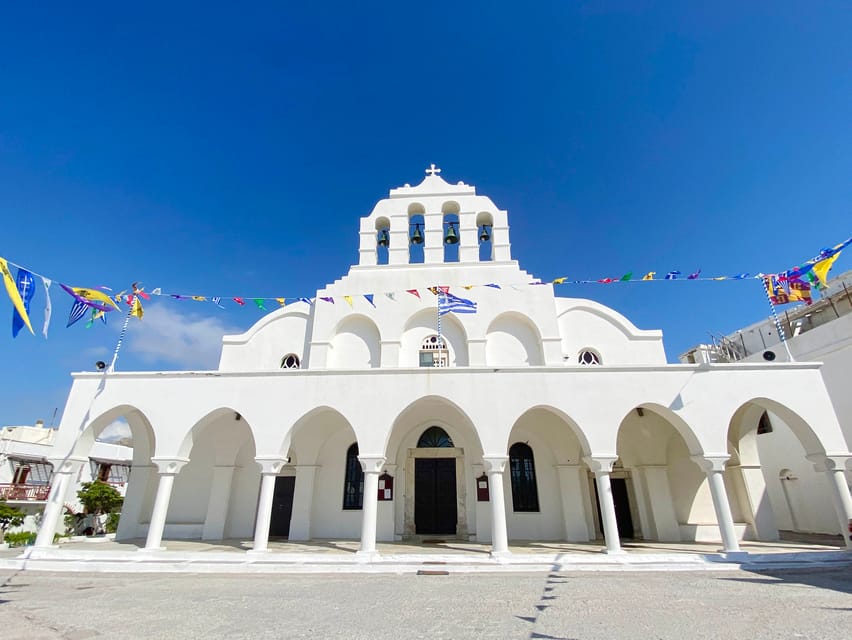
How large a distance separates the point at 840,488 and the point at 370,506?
34.6 feet

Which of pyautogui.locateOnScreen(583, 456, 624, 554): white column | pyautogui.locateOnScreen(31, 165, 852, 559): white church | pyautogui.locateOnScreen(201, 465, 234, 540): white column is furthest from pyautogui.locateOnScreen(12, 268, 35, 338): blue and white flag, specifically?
pyautogui.locateOnScreen(583, 456, 624, 554): white column

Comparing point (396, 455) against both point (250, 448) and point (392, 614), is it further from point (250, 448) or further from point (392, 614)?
point (392, 614)

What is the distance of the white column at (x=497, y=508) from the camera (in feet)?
31.3

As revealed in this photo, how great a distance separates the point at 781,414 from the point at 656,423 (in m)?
A: 3.01

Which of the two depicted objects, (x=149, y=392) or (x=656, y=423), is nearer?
(x=149, y=392)

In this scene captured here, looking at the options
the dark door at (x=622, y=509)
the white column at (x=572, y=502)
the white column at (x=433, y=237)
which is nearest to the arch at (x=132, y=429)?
the white column at (x=433, y=237)

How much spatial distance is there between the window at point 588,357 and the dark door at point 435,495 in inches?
211

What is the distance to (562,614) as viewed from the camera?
19.4ft

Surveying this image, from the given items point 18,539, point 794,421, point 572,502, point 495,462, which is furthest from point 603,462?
point 18,539

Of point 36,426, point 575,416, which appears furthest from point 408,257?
point 36,426

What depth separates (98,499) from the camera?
18328mm

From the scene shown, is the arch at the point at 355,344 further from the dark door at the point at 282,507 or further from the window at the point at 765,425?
the window at the point at 765,425

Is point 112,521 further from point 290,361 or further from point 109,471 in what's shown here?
point 290,361

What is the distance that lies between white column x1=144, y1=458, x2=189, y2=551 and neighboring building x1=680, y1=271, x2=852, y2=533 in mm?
14717
